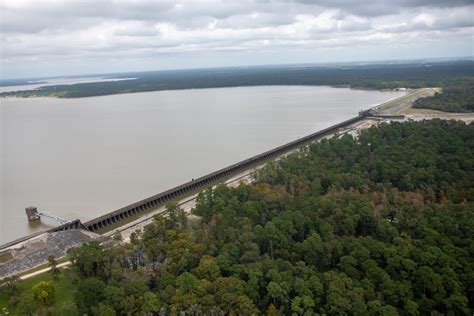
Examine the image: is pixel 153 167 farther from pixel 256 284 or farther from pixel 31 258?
pixel 256 284

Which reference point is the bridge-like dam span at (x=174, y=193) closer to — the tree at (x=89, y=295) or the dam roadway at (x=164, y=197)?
the dam roadway at (x=164, y=197)

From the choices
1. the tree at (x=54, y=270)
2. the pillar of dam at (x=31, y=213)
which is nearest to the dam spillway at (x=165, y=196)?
the pillar of dam at (x=31, y=213)

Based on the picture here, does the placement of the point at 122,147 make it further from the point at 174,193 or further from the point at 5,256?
the point at 5,256

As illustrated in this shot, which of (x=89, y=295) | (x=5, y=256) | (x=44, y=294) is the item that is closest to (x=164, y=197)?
(x=5, y=256)

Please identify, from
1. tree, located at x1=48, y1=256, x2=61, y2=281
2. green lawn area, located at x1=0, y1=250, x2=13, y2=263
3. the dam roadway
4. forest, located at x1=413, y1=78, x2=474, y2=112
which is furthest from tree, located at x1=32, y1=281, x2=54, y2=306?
forest, located at x1=413, y1=78, x2=474, y2=112

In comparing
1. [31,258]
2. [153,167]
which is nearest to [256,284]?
[31,258]

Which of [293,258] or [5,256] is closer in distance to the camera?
[293,258]

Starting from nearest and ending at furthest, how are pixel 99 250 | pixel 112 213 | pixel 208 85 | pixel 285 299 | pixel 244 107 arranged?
pixel 285 299, pixel 99 250, pixel 112 213, pixel 244 107, pixel 208 85
